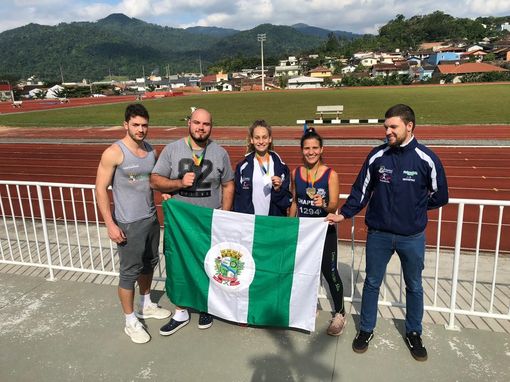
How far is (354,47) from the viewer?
548ft

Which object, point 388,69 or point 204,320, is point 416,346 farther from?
point 388,69

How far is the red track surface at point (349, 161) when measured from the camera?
727cm

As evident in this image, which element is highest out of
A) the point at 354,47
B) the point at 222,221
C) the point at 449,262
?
the point at 354,47

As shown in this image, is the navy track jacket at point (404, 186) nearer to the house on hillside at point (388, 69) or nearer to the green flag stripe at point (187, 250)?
the green flag stripe at point (187, 250)

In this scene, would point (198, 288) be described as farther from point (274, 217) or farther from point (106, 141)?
point (106, 141)

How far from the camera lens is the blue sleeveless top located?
11.1 feet

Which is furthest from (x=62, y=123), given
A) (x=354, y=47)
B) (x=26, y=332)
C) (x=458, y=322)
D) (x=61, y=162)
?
(x=354, y=47)

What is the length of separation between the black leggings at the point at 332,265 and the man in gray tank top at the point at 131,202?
5.26 ft

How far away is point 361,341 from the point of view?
3400 mm

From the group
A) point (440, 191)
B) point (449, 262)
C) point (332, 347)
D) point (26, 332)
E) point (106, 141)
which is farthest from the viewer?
point (106, 141)

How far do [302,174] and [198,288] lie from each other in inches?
58.4

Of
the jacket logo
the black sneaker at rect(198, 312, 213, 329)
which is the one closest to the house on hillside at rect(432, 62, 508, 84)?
the jacket logo

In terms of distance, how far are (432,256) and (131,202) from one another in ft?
14.1

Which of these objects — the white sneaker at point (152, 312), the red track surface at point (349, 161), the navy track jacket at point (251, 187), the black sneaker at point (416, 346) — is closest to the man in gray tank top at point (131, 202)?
the white sneaker at point (152, 312)
